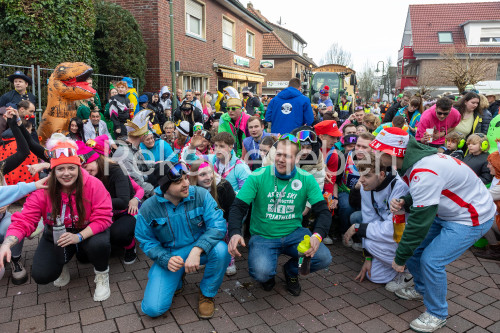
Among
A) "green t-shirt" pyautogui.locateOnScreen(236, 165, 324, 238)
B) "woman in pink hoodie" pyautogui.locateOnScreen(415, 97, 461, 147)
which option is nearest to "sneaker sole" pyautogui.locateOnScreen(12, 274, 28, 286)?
"green t-shirt" pyautogui.locateOnScreen(236, 165, 324, 238)

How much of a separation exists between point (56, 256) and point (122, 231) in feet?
2.28

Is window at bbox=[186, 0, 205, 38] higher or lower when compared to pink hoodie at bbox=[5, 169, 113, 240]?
higher

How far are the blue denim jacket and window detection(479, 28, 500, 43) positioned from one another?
38845mm

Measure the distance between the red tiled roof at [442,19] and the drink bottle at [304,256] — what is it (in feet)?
118

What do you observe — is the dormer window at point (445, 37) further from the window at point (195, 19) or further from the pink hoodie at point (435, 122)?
the pink hoodie at point (435, 122)

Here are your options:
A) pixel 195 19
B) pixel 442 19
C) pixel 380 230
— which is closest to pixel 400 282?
pixel 380 230

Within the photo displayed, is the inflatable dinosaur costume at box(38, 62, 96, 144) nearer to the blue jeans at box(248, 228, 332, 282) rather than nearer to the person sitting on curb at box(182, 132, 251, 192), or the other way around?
the person sitting on curb at box(182, 132, 251, 192)

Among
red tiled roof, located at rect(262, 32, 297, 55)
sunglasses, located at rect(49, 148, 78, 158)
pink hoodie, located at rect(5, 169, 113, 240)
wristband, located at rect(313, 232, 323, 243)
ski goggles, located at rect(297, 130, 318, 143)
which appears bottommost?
wristband, located at rect(313, 232, 323, 243)

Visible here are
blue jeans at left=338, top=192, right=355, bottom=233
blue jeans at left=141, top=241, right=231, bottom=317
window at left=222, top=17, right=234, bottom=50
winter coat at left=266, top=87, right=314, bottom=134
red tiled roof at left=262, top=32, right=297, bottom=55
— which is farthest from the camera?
red tiled roof at left=262, top=32, right=297, bottom=55

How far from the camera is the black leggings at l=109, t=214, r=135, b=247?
3.88m

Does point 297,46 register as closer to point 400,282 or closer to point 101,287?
point 400,282

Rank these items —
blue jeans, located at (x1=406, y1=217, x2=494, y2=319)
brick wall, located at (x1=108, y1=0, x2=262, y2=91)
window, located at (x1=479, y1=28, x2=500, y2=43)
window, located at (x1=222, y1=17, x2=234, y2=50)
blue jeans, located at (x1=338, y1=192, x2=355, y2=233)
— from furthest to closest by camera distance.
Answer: window, located at (x1=479, y1=28, x2=500, y2=43) < window, located at (x1=222, y1=17, x2=234, y2=50) < brick wall, located at (x1=108, y1=0, x2=262, y2=91) < blue jeans, located at (x1=338, y1=192, x2=355, y2=233) < blue jeans, located at (x1=406, y1=217, x2=494, y2=319)

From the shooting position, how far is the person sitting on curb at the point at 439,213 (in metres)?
2.83

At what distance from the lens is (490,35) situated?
3297cm
